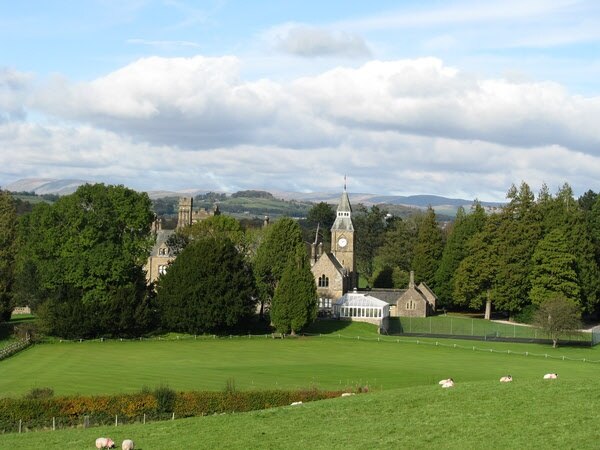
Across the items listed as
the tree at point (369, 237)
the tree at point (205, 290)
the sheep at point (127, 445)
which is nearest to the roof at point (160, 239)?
the tree at point (205, 290)

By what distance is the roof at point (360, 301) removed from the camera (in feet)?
287

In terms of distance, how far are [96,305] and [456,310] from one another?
41.8m

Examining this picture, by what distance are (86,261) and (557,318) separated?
36.5 meters

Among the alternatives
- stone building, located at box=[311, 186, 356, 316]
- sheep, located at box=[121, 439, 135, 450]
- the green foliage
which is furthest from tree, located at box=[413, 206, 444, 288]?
sheep, located at box=[121, 439, 135, 450]

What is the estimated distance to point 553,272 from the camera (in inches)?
3275

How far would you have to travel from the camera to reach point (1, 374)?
173 feet

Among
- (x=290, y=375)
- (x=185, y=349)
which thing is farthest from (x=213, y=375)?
(x=185, y=349)

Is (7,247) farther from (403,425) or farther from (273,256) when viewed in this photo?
(403,425)

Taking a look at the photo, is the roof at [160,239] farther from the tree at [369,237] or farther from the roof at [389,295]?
the tree at [369,237]

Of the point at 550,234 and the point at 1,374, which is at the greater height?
the point at 550,234

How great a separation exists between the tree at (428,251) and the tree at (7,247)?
40.8m

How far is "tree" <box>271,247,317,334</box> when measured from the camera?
3034 inches

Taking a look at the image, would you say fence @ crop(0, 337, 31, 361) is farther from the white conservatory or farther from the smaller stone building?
the smaller stone building

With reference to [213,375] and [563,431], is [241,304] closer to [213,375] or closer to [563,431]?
[213,375]
